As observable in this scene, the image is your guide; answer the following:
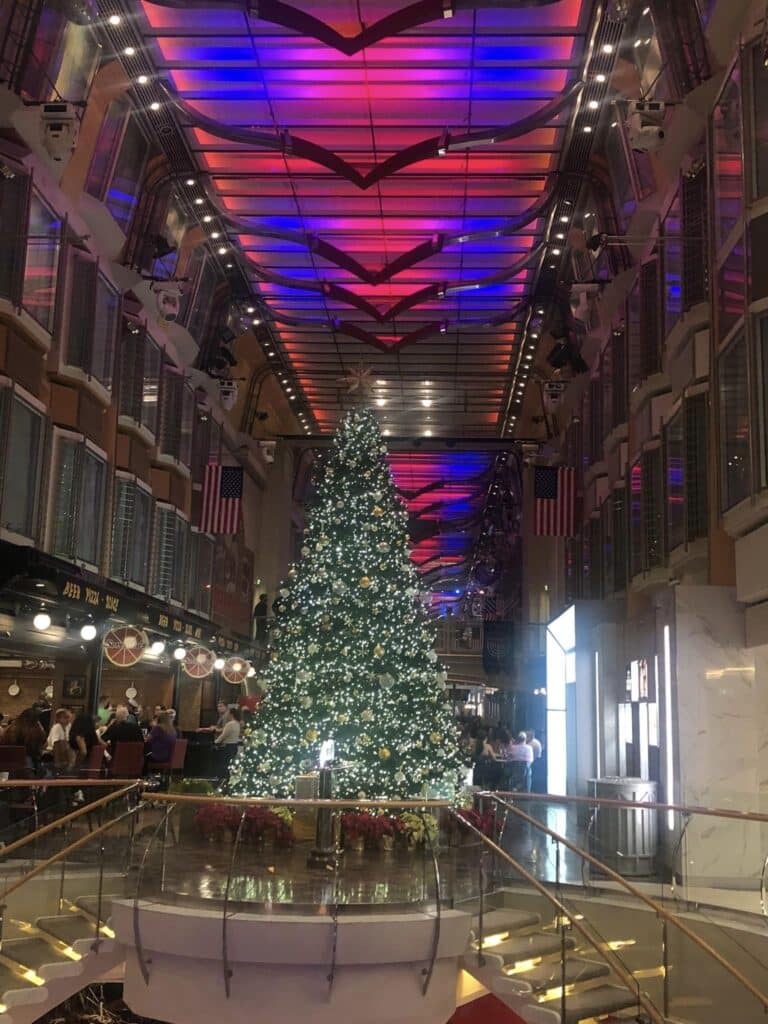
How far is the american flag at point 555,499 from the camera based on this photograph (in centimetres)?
2062

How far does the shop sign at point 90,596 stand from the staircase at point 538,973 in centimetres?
721

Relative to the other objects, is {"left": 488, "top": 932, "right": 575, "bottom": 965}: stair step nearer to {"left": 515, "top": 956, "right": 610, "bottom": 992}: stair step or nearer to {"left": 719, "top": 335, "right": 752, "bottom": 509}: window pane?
{"left": 515, "top": 956, "right": 610, "bottom": 992}: stair step

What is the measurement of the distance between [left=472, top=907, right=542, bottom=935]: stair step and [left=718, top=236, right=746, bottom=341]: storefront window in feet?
20.8

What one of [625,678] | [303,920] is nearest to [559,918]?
[303,920]

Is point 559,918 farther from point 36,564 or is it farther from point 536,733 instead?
point 536,733

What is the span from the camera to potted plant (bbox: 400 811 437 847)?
905 centimetres

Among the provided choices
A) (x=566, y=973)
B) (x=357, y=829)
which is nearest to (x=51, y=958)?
(x=357, y=829)

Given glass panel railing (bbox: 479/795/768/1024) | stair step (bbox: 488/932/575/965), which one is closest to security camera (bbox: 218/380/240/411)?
glass panel railing (bbox: 479/795/768/1024)

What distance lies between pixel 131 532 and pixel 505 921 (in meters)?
11.9

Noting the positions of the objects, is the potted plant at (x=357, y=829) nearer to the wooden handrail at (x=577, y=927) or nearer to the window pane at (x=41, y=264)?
the wooden handrail at (x=577, y=927)

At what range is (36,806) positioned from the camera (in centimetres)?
901

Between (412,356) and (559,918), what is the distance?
22.7m

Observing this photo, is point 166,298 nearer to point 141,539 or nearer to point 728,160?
point 141,539

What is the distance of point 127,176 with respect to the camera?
17.8m
